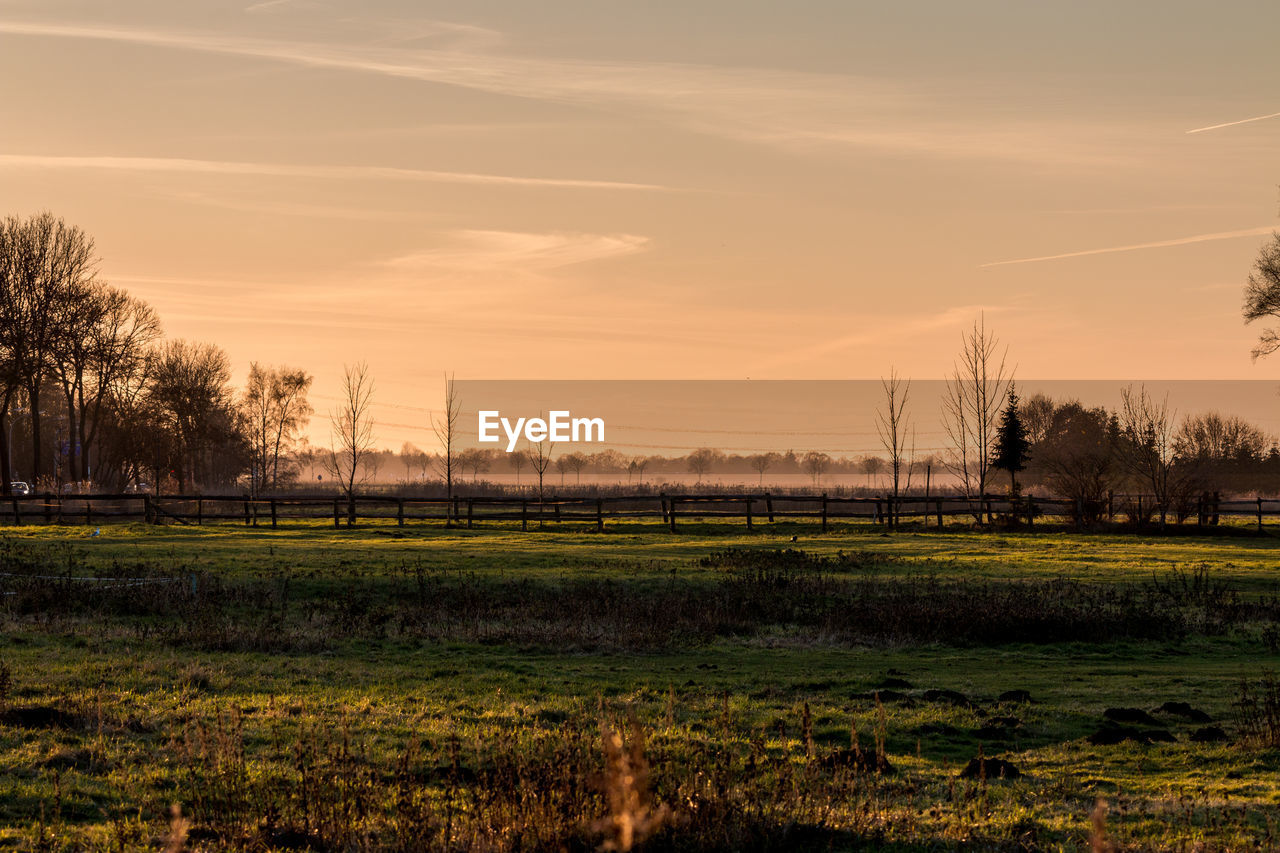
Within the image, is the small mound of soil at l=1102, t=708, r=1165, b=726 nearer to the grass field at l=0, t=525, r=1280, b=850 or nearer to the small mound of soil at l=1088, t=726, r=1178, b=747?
the grass field at l=0, t=525, r=1280, b=850

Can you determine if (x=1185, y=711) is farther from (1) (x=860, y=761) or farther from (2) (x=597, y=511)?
(2) (x=597, y=511)

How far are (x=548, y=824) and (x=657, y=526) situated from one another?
42.5 meters

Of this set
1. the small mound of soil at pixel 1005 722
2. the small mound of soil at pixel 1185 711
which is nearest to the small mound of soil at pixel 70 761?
the small mound of soil at pixel 1005 722

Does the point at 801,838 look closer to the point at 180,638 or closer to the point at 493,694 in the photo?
the point at 493,694

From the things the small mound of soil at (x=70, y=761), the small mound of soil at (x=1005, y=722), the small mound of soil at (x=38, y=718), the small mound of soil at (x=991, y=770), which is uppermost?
the small mound of soil at (x=38, y=718)

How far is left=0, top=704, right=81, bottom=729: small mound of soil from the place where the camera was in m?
11.5

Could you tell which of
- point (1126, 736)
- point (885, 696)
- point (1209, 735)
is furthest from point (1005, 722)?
point (1209, 735)

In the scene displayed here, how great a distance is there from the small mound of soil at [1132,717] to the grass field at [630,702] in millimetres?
44

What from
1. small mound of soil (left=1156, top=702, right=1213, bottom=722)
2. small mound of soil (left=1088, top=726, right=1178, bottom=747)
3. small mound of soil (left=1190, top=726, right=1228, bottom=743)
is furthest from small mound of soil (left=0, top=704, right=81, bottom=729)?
small mound of soil (left=1156, top=702, right=1213, bottom=722)

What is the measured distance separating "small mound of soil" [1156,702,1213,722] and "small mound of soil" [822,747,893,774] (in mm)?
4770

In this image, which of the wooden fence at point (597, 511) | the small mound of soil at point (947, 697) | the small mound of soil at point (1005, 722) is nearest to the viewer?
the small mound of soil at point (1005, 722)

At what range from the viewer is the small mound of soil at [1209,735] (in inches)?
463

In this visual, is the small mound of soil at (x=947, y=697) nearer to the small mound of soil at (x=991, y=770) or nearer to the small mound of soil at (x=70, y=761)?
the small mound of soil at (x=991, y=770)

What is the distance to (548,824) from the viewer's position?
7156mm
